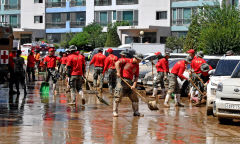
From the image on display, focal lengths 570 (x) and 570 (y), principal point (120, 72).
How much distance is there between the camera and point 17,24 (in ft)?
234

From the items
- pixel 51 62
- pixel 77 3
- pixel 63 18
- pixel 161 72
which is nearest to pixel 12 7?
pixel 63 18

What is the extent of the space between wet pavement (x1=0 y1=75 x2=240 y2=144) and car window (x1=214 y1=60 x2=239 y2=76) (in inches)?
49.7

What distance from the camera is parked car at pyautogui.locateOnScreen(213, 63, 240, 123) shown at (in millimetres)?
13008

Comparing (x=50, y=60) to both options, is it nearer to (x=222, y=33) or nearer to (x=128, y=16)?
(x=222, y=33)

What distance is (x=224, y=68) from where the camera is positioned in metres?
16.5

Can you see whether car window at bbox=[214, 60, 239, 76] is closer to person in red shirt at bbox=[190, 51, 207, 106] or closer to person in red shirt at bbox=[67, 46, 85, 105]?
person in red shirt at bbox=[190, 51, 207, 106]

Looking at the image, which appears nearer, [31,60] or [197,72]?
[197,72]

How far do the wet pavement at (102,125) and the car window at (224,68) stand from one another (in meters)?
1.26

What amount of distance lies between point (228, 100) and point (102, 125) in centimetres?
298

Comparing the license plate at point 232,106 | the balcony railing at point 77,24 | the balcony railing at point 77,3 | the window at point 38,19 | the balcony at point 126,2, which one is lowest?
the license plate at point 232,106

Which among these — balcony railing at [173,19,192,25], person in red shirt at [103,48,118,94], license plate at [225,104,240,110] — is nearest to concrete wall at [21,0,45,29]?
balcony railing at [173,19,192,25]

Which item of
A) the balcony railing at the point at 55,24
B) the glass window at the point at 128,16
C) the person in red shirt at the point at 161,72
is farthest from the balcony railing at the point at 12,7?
the person in red shirt at the point at 161,72

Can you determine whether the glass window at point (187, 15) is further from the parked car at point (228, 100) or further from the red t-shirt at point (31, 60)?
the parked car at point (228, 100)

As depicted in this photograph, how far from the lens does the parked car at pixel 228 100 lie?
13.0 meters
